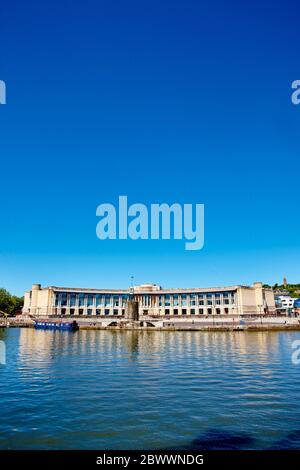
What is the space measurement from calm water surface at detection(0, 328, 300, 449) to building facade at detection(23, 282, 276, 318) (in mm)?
122144

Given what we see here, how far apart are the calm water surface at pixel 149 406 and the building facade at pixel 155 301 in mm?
122144

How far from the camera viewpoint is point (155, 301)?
168750mm

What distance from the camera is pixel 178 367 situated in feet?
109

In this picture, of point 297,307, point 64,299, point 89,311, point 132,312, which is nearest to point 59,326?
point 132,312

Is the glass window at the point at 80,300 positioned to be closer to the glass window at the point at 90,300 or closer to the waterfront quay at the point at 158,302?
the waterfront quay at the point at 158,302

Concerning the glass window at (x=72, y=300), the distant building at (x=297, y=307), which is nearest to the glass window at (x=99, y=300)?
the glass window at (x=72, y=300)

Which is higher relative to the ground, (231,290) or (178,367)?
(231,290)

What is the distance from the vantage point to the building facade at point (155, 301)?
15238cm

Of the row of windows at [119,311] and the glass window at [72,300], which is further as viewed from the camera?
the glass window at [72,300]

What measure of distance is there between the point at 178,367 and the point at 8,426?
19.4m

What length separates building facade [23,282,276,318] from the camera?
500 ft

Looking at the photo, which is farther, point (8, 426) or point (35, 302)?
point (35, 302)
